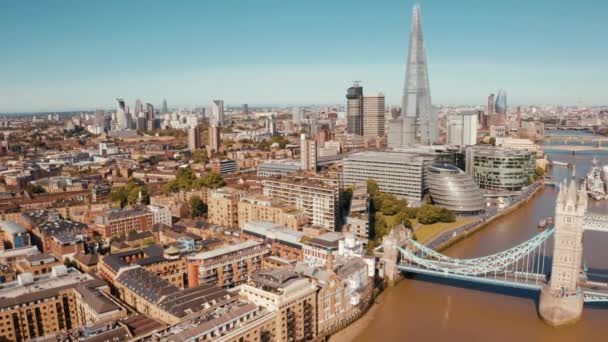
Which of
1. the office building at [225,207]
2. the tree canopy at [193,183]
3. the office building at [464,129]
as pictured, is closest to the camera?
the office building at [225,207]

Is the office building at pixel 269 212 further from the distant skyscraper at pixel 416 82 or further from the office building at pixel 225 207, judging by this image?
the distant skyscraper at pixel 416 82

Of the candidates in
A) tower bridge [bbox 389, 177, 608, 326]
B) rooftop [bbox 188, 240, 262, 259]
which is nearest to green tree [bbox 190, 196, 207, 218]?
rooftop [bbox 188, 240, 262, 259]

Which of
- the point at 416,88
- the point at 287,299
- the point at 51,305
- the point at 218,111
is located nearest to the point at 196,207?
the point at 51,305

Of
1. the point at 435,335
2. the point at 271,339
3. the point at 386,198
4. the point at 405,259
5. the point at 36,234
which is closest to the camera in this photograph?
the point at 271,339

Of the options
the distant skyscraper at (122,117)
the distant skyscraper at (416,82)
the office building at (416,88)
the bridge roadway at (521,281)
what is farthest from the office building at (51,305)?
the distant skyscraper at (122,117)

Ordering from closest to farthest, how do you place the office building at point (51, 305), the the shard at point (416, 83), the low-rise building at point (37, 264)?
the office building at point (51, 305)
the low-rise building at point (37, 264)
the the shard at point (416, 83)

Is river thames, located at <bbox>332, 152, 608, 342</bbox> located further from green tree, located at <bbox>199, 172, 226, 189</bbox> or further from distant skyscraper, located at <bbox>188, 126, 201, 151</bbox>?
distant skyscraper, located at <bbox>188, 126, 201, 151</bbox>

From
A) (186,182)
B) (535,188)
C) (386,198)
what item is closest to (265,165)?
(186,182)

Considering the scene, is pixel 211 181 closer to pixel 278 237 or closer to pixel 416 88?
pixel 278 237

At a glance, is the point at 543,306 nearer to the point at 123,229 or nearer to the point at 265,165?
the point at 123,229
